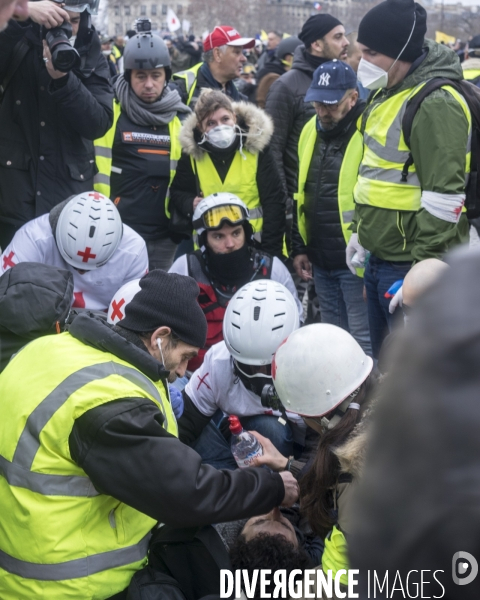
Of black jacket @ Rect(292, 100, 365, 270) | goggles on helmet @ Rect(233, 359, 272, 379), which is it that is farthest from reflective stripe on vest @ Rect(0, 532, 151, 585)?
black jacket @ Rect(292, 100, 365, 270)

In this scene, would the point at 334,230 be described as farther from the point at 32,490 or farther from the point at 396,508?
the point at 396,508

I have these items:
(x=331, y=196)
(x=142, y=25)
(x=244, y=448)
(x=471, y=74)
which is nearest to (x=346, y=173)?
(x=331, y=196)

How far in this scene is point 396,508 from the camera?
29.8 inches

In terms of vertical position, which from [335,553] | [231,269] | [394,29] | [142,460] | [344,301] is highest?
[394,29]

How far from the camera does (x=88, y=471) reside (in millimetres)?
2473

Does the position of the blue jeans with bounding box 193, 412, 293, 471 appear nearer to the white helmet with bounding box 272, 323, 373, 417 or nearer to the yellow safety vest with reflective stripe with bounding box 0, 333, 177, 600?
the white helmet with bounding box 272, 323, 373, 417

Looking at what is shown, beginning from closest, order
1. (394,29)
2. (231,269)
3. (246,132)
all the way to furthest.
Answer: (394,29)
(231,269)
(246,132)

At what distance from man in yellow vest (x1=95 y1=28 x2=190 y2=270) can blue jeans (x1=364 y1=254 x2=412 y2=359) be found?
72.7 inches

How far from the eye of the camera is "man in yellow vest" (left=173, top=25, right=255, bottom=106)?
246 inches

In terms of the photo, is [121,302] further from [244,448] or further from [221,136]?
[221,136]

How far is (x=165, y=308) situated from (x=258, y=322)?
3.10ft

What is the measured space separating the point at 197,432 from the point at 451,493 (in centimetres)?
318

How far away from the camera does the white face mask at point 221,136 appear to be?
16.6 feet

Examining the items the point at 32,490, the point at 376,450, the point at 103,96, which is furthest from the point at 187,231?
the point at 376,450
